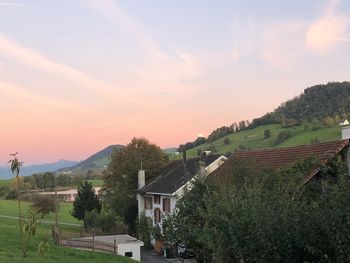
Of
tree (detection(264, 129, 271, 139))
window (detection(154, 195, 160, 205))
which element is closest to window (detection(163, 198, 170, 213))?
window (detection(154, 195, 160, 205))

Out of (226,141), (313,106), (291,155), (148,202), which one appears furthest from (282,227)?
(313,106)

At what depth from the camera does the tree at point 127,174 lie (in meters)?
52.2

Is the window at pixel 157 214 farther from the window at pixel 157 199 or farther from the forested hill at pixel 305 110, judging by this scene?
the forested hill at pixel 305 110

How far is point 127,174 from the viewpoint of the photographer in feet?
171

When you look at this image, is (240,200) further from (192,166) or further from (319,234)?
(192,166)

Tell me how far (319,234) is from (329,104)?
390 ft

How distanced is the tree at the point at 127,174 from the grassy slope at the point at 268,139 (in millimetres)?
41622

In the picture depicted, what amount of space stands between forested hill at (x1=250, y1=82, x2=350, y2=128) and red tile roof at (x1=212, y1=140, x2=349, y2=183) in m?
81.1

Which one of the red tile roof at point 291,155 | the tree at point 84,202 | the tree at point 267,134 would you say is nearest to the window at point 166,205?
the red tile roof at point 291,155

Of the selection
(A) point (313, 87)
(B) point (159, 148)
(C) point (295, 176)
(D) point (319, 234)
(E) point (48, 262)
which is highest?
(A) point (313, 87)

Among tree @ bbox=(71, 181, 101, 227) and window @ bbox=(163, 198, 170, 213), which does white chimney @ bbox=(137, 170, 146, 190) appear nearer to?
window @ bbox=(163, 198, 170, 213)

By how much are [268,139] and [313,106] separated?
24.7 meters

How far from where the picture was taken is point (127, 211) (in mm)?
52688

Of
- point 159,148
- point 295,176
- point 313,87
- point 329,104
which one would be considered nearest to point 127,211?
point 159,148
